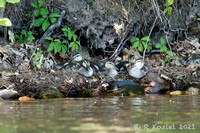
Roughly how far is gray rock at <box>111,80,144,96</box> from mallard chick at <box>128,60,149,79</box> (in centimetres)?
94

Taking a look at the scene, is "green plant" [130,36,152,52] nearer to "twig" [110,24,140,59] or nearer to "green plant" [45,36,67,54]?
"twig" [110,24,140,59]

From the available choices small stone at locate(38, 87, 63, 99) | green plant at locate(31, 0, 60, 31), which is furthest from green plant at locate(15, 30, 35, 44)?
small stone at locate(38, 87, 63, 99)

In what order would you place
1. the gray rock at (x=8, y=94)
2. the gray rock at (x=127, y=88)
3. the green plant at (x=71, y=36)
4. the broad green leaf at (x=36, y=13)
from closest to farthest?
1. the gray rock at (x=8, y=94)
2. the gray rock at (x=127, y=88)
3. the broad green leaf at (x=36, y=13)
4. the green plant at (x=71, y=36)

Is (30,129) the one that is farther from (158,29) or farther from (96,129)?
(158,29)

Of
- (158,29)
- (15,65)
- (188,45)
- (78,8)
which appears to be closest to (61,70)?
(15,65)

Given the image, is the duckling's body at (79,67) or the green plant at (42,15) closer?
the duckling's body at (79,67)

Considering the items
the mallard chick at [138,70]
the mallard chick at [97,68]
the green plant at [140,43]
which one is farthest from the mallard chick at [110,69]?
the green plant at [140,43]

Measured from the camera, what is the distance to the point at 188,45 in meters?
9.26

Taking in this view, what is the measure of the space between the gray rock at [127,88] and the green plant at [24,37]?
2.54 m

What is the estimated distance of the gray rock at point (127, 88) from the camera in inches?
242

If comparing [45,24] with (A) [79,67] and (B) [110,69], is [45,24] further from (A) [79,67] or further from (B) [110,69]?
(B) [110,69]

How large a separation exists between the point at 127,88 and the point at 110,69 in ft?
4.10

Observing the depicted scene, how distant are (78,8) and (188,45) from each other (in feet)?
13.5

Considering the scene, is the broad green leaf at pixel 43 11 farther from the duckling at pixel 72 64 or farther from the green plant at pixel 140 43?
the green plant at pixel 140 43
